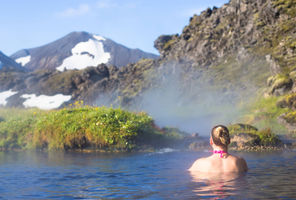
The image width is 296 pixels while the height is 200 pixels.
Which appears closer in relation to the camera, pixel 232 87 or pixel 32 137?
pixel 32 137

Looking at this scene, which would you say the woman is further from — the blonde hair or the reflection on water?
the reflection on water

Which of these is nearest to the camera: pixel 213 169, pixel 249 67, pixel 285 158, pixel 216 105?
pixel 213 169

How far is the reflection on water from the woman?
0.66 feet

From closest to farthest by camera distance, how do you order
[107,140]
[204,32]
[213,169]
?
[213,169] → [107,140] → [204,32]

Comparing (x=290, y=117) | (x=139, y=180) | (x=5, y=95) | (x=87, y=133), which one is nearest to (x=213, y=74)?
(x=290, y=117)

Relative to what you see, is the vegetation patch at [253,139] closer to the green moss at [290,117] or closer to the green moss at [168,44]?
the green moss at [290,117]

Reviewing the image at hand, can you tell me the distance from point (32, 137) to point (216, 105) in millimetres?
45102

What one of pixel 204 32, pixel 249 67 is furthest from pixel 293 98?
pixel 204 32

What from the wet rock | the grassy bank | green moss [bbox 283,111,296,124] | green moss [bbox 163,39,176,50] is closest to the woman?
the wet rock

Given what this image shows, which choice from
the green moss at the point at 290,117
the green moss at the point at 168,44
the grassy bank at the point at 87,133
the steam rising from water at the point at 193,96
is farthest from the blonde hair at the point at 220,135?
the green moss at the point at 168,44

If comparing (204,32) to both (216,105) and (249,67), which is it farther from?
(216,105)

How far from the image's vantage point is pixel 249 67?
249 feet

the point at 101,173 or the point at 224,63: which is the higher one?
the point at 224,63

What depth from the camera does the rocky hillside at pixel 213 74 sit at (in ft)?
178
